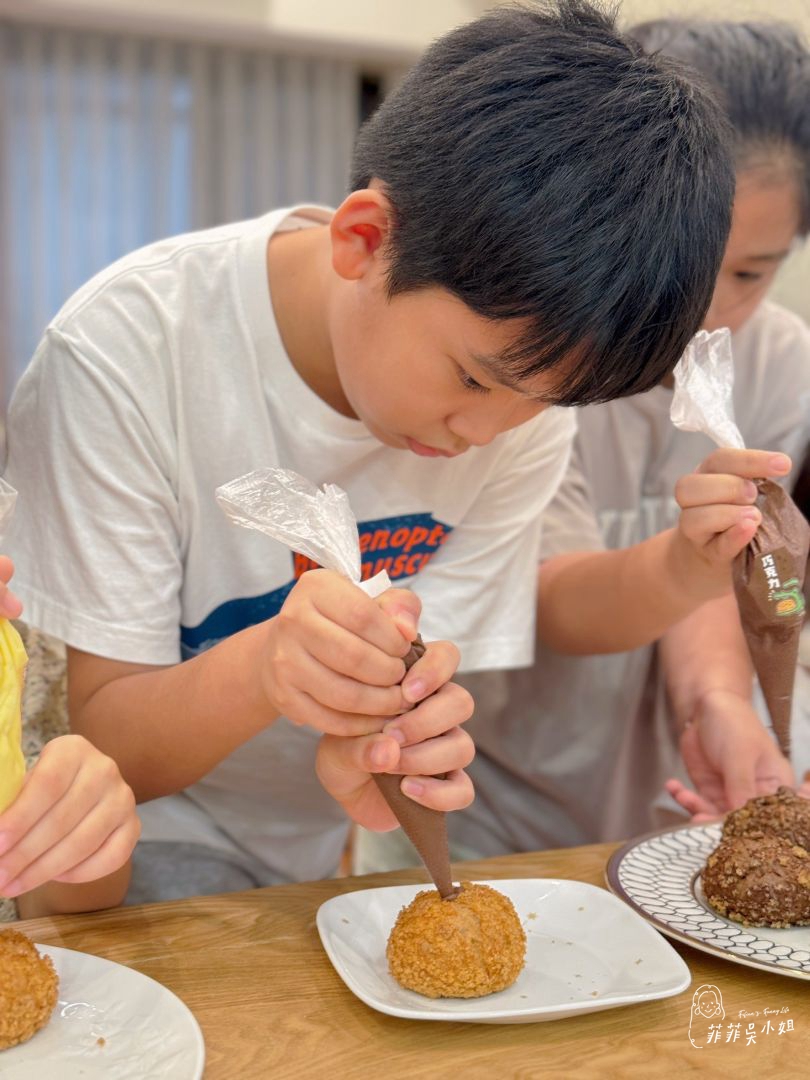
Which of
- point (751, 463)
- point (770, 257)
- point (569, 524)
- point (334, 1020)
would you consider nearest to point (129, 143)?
point (569, 524)

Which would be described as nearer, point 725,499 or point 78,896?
point 78,896

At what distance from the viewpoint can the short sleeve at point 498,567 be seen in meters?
1.33

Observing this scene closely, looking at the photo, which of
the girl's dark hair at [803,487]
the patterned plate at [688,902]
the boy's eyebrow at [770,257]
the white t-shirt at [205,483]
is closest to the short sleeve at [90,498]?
the white t-shirt at [205,483]

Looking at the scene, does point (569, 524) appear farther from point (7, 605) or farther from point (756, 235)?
point (7, 605)

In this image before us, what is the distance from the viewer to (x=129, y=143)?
5.39m

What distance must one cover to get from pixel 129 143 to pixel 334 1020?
525 centimetres

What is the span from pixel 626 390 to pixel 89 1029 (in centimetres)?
63

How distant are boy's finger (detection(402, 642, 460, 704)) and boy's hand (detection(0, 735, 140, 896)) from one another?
22 centimetres

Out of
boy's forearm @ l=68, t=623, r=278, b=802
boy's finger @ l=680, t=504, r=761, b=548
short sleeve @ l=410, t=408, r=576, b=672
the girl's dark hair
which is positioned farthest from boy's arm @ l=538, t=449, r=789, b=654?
boy's forearm @ l=68, t=623, r=278, b=802

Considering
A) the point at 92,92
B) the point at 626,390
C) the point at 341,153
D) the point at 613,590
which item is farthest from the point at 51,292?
the point at 626,390

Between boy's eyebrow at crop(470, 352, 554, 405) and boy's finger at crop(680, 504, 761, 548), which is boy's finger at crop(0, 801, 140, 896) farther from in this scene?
boy's finger at crop(680, 504, 761, 548)

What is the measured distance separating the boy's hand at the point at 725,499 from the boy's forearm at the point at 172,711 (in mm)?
456

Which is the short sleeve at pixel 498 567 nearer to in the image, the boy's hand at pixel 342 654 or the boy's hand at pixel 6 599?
the boy's hand at pixel 342 654

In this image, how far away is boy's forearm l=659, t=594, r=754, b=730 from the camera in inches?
60.1
